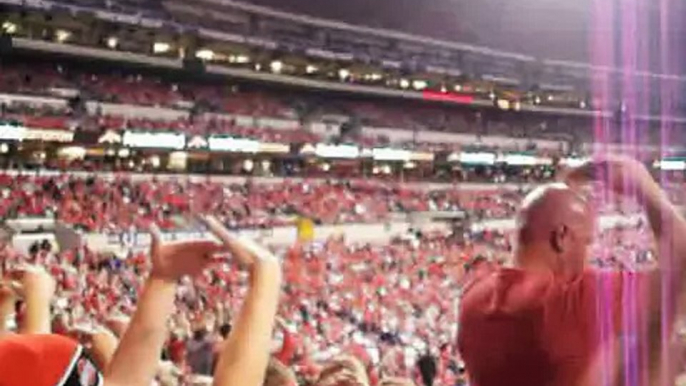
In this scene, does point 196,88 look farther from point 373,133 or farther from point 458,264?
point 458,264

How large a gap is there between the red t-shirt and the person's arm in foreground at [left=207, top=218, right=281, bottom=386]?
58 centimetres

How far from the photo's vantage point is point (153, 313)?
188 cm

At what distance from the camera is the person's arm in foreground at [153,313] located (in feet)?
5.98

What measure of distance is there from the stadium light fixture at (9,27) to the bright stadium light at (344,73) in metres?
15.9

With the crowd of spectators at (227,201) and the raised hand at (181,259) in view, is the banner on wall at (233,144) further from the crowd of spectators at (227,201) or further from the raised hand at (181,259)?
the raised hand at (181,259)

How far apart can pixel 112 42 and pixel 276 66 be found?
28.0 feet

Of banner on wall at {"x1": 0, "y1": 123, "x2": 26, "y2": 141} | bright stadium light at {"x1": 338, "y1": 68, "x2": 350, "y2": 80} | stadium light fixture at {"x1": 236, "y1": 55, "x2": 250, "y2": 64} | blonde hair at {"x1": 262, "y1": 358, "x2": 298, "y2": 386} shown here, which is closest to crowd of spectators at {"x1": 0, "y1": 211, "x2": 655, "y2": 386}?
blonde hair at {"x1": 262, "y1": 358, "x2": 298, "y2": 386}

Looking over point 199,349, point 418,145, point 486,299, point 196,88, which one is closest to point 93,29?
point 196,88

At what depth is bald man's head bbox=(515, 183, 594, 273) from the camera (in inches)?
84.7

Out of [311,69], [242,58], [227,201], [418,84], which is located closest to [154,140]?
[227,201]

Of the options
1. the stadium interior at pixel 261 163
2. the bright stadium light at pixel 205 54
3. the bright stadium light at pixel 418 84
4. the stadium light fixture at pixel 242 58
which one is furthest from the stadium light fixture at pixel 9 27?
the bright stadium light at pixel 418 84

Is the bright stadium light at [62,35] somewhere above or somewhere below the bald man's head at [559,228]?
above

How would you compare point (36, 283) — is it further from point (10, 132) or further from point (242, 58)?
point (242, 58)

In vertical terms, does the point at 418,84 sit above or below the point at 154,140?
above
